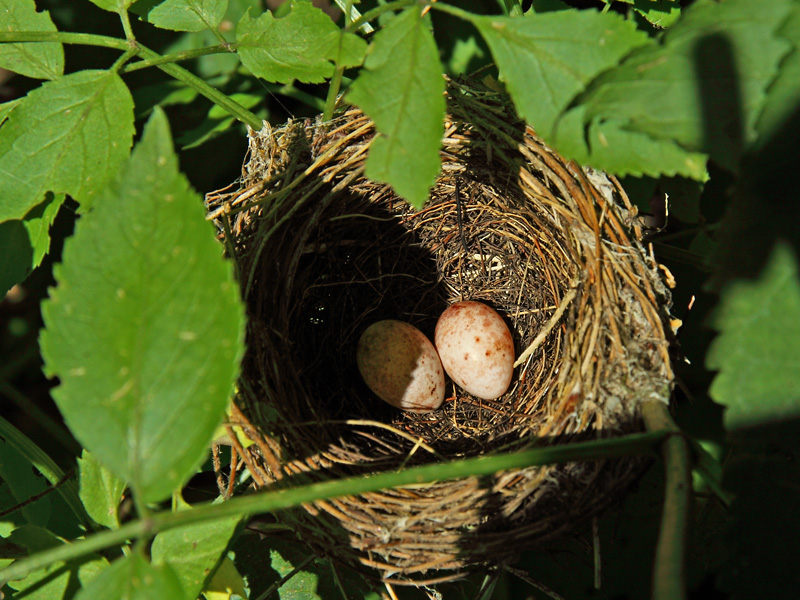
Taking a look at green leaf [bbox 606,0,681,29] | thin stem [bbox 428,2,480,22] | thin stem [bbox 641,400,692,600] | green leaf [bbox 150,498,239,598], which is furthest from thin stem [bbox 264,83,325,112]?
thin stem [bbox 641,400,692,600]

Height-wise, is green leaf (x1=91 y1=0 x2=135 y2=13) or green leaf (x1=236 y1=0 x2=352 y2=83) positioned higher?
green leaf (x1=91 y1=0 x2=135 y2=13)

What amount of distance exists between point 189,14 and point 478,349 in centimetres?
114

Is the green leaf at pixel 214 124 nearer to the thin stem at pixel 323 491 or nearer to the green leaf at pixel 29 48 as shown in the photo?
the green leaf at pixel 29 48

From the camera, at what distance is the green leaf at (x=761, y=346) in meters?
0.97

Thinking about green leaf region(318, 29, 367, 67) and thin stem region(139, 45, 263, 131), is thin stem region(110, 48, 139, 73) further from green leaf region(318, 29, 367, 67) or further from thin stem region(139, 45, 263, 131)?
green leaf region(318, 29, 367, 67)

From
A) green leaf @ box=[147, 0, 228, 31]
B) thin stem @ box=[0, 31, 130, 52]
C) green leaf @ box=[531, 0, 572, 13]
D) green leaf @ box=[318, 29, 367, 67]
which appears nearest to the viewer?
green leaf @ box=[318, 29, 367, 67]

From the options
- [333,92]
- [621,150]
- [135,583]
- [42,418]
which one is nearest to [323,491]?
[135,583]

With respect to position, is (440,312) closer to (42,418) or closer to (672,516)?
(672,516)

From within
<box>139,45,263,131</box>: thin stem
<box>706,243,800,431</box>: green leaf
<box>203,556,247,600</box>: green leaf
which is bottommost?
<box>203,556,247,600</box>: green leaf

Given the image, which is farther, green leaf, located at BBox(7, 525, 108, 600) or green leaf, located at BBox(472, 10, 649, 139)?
green leaf, located at BBox(7, 525, 108, 600)

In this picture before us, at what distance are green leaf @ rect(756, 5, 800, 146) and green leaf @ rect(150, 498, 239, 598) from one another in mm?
1216

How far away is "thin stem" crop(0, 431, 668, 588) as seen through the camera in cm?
84

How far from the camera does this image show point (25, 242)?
1466 mm

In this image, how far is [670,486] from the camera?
988mm
